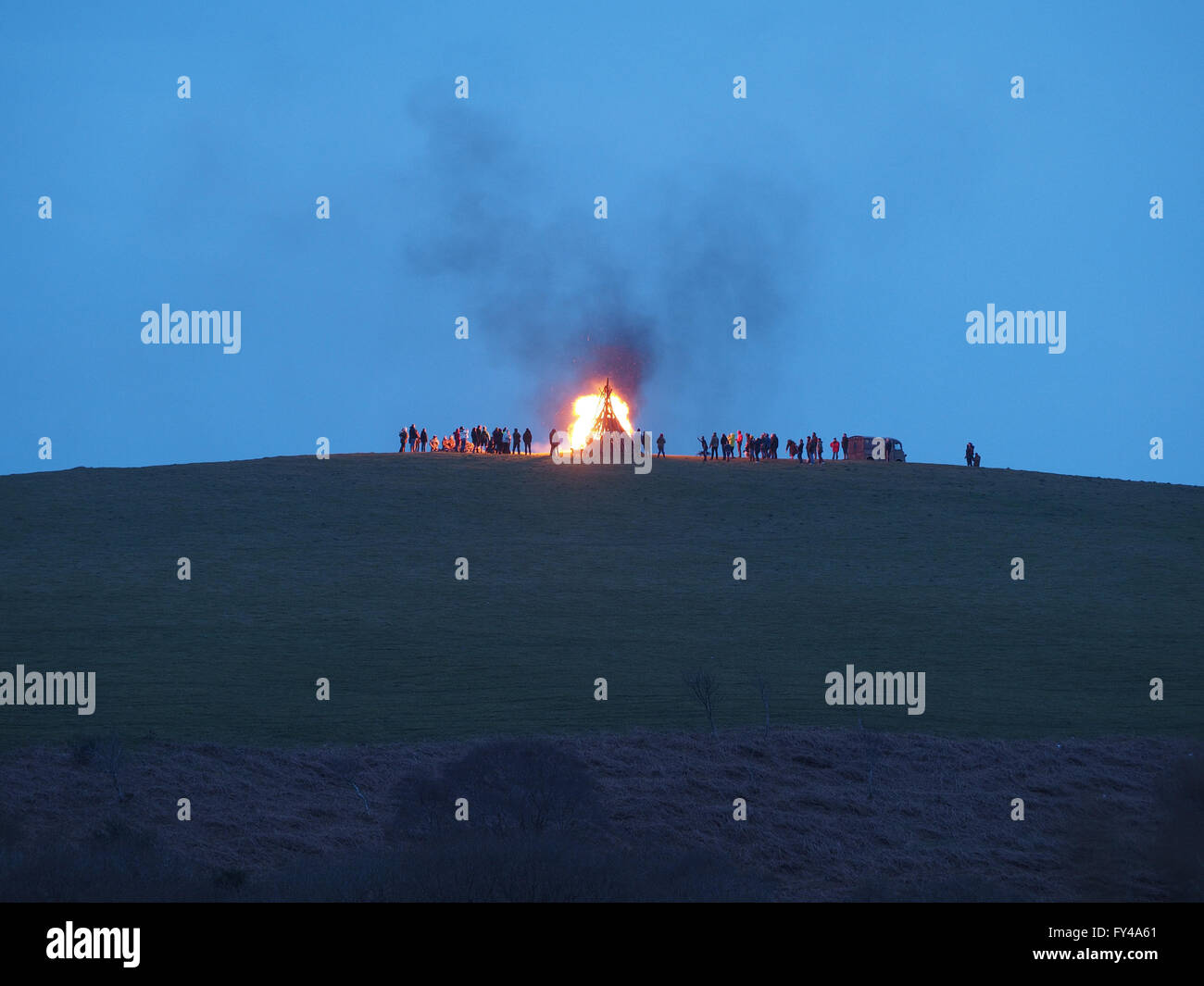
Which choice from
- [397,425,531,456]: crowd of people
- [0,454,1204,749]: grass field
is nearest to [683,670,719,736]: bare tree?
[0,454,1204,749]: grass field

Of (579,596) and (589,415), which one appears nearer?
(579,596)

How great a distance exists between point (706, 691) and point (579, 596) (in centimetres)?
1191

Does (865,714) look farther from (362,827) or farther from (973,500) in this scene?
(973,500)

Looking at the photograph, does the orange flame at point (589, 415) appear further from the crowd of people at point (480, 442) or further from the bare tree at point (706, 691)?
the bare tree at point (706, 691)

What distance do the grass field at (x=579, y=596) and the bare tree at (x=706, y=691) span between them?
0.87 ft

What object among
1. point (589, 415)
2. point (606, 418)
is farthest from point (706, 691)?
point (589, 415)

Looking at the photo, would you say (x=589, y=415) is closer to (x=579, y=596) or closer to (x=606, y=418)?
(x=606, y=418)

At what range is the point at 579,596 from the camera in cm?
3475

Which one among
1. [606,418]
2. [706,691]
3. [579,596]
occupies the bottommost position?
[706,691]

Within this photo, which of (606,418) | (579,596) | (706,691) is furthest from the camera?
(606,418)

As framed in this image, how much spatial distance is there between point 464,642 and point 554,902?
58.9 feet

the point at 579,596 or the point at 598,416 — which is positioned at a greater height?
the point at 598,416

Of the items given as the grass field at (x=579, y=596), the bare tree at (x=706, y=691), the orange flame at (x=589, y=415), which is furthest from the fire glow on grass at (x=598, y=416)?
the bare tree at (x=706, y=691)
